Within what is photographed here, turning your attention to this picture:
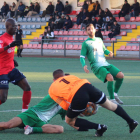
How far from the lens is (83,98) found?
15.8 ft

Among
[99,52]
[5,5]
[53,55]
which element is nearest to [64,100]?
[99,52]

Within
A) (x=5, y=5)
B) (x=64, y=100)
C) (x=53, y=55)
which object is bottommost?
(x=53, y=55)

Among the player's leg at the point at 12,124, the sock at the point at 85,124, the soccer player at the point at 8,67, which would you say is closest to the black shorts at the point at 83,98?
the sock at the point at 85,124

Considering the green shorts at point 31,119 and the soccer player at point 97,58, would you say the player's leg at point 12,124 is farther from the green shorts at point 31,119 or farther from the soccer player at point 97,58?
the soccer player at point 97,58

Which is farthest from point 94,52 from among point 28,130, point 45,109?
point 28,130

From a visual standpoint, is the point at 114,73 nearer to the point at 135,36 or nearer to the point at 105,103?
the point at 105,103

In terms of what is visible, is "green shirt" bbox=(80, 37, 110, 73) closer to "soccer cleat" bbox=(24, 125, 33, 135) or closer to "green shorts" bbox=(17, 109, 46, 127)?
"green shorts" bbox=(17, 109, 46, 127)

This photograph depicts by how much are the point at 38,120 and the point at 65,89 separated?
3.09 feet

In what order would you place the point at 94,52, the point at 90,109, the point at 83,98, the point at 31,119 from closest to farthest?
1. the point at 83,98
2. the point at 90,109
3. the point at 31,119
4. the point at 94,52

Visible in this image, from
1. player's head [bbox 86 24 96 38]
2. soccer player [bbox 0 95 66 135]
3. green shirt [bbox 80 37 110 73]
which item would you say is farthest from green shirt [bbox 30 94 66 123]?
player's head [bbox 86 24 96 38]

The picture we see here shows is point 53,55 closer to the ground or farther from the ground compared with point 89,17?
closer to the ground

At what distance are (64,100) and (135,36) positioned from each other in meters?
22.2

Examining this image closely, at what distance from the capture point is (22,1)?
114ft

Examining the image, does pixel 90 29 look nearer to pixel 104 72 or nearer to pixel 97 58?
pixel 97 58
